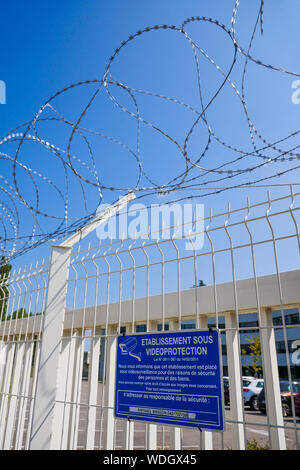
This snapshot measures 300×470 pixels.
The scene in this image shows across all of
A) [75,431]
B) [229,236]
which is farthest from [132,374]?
[229,236]

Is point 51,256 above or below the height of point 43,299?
above

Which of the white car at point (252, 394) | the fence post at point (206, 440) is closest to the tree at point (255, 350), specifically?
the white car at point (252, 394)

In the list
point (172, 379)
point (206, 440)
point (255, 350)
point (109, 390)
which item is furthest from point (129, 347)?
point (255, 350)

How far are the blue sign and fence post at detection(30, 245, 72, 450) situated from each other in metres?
1.02

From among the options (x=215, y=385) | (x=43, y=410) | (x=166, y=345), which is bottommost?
(x=43, y=410)

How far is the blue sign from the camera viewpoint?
95.2 inches

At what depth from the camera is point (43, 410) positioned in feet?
11.6

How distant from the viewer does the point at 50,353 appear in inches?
→ 145

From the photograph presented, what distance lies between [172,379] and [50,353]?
5.40 feet

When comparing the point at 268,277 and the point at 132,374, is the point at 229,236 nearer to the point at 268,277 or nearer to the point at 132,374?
the point at 132,374

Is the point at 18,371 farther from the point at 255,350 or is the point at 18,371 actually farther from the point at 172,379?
the point at 255,350

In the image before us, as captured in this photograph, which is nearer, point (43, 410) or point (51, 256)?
point (43, 410)
